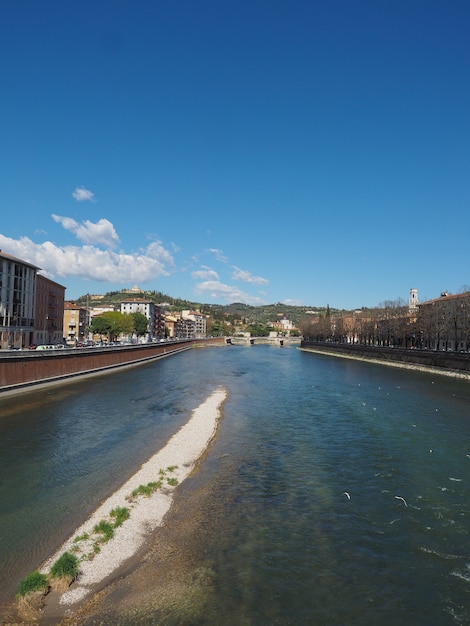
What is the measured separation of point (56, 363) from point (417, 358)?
58.9m

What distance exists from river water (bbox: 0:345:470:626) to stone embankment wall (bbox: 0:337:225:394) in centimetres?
311

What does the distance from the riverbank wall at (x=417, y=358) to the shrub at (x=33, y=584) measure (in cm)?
6088

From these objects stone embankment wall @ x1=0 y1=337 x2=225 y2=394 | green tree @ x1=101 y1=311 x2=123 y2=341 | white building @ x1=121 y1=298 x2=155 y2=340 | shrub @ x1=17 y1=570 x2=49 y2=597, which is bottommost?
shrub @ x1=17 y1=570 x2=49 y2=597

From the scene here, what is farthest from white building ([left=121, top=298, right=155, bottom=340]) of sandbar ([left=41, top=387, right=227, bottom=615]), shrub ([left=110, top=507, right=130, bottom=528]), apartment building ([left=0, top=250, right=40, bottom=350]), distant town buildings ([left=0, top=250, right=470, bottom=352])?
shrub ([left=110, top=507, right=130, bottom=528])

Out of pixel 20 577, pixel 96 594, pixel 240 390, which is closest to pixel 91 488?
pixel 20 577

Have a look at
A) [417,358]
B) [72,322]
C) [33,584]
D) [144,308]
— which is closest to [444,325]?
[417,358]

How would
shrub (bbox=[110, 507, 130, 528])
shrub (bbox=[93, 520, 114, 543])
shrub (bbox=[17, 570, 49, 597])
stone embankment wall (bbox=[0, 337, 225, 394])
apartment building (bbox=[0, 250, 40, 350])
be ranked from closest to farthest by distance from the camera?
shrub (bbox=[17, 570, 49, 597]) → shrub (bbox=[93, 520, 114, 543]) → shrub (bbox=[110, 507, 130, 528]) → stone embankment wall (bbox=[0, 337, 225, 394]) → apartment building (bbox=[0, 250, 40, 350])

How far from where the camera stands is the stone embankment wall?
3972cm

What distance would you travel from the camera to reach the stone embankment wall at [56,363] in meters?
39.7

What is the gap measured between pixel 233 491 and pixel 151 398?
26.8 meters

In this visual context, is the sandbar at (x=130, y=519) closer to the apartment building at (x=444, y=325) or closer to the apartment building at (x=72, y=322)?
the apartment building at (x=444, y=325)

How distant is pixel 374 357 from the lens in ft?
333

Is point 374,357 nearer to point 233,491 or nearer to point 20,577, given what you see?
point 233,491

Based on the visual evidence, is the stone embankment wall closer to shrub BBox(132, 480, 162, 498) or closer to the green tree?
shrub BBox(132, 480, 162, 498)
